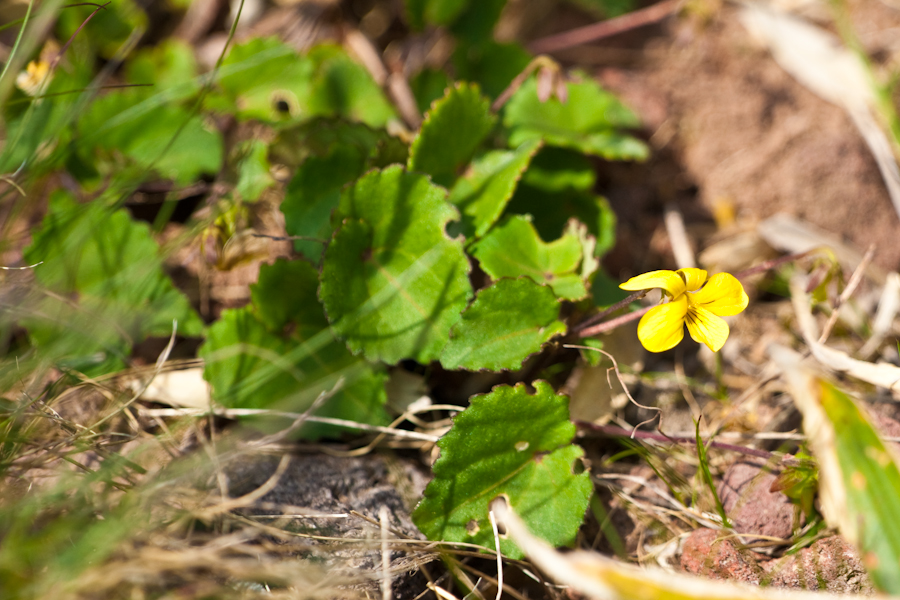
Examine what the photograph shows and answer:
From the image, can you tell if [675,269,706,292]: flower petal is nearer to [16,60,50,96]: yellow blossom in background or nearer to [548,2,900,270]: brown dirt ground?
[548,2,900,270]: brown dirt ground

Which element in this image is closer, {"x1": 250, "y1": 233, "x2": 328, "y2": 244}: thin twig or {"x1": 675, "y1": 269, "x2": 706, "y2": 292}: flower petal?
{"x1": 675, "y1": 269, "x2": 706, "y2": 292}: flower petal

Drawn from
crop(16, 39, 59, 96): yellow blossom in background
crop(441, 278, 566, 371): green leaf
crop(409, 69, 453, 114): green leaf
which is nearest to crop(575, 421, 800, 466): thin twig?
crop(441, 278, 566, 371): green leaf

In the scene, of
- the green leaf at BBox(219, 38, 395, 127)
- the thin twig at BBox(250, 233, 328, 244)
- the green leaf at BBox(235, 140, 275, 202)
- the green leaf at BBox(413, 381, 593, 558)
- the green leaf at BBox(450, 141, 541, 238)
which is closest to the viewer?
the green leaf at BBox(413, 381, 593, 558)

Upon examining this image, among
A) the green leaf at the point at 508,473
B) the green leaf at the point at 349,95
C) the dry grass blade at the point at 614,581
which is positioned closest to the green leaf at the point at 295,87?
the green leaf at the point at 349,95

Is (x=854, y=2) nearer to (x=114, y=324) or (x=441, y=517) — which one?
(x=441, y=517)

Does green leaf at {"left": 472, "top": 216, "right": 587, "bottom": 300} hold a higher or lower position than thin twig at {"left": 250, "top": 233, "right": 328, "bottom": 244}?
lower

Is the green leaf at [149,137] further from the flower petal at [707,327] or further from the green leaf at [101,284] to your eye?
the flower petal at [707,327]
